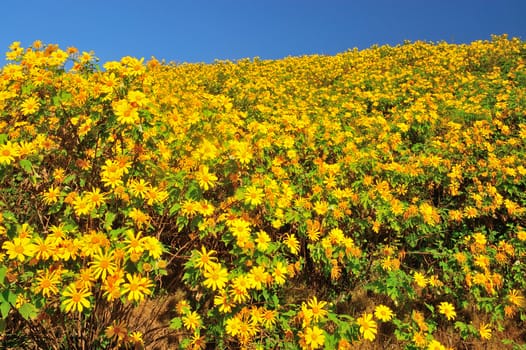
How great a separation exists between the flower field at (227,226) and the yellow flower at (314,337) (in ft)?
0.05

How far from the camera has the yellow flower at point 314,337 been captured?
252 cm

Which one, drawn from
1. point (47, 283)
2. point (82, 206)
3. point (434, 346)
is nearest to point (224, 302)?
point (47, 283)

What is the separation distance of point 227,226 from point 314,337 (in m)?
0.97

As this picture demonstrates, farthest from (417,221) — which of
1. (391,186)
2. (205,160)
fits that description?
(205,160)

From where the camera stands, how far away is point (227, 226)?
2889mm

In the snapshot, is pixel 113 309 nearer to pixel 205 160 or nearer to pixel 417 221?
pixel 205 160

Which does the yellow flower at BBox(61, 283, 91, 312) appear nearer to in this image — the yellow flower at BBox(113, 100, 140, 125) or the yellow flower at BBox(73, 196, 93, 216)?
the yellow flower at BBox(73, 196, 93, 216)

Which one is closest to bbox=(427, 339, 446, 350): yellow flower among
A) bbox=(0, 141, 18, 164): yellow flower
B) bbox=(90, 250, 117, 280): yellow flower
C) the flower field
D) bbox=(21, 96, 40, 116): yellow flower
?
the flower field

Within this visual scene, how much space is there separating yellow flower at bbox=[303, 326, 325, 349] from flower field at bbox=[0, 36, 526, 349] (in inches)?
0.6

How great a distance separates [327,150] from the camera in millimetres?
5305

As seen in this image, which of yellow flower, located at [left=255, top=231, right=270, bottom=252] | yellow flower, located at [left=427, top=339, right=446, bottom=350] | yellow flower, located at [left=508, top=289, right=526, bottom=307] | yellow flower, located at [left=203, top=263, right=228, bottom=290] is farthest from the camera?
yellow flower, located at [left=508, top=289, right=526, bottom=307]

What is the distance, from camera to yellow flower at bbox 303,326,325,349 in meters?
2.52

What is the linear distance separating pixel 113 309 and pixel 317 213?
78.8 inches

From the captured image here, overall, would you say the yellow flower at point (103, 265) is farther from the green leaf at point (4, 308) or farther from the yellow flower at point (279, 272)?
the yellow flower at point (279, 272)
